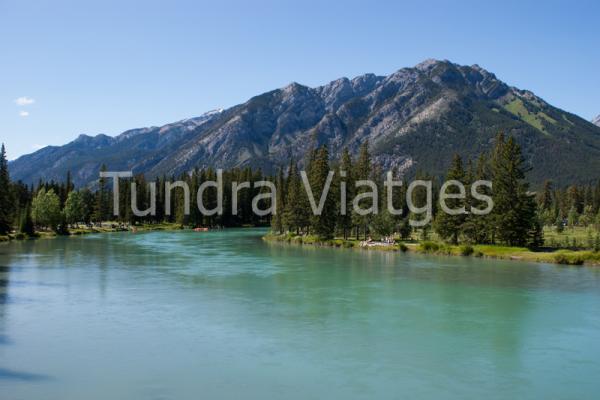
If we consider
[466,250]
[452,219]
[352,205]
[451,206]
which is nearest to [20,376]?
[466,250]

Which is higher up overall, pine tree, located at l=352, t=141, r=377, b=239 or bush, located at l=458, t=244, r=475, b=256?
pine tree, located at l=352, t=141, r=377, b=239

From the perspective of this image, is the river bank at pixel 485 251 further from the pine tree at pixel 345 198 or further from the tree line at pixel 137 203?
the tree line at pixel 137 203

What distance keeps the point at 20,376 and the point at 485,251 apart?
62901 mm

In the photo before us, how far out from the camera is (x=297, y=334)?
29.8 metres

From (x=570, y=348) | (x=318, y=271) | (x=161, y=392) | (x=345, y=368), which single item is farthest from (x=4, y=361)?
(x=318, y=271)

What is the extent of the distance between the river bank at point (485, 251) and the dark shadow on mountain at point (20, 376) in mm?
59049

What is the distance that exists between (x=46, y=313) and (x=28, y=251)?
1934 inches

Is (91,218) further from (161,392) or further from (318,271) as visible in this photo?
(161,392)

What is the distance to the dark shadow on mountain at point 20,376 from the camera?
22.2m

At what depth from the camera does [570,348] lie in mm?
27719

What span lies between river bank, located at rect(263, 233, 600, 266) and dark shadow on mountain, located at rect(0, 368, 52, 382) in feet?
194

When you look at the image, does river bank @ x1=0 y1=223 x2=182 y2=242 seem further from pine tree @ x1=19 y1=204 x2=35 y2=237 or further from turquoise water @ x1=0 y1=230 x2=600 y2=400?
turquoise water @ x1=0 y1=230 x2=600 y2=400

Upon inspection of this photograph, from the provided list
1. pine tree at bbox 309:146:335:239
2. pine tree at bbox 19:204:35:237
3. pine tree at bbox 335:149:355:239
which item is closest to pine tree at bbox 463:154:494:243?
pine tree at bbox 335:149:355:239

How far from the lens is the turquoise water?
21891 millimetres
